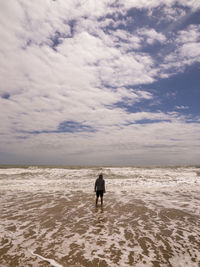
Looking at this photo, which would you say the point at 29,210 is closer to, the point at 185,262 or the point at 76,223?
the point at 76,223

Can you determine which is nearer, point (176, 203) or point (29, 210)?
point (29, 210)

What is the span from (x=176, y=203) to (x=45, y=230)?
9.49 m

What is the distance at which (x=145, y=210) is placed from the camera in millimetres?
11242

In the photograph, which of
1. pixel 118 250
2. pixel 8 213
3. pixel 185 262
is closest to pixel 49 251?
pixel 118 250

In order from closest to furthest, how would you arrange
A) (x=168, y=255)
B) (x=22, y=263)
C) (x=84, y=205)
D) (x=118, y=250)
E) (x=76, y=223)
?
(x=22, y=263)
(x=168, y=255)
(x=118, y=250)
(x=76, y=223)
(x=84, y=205)

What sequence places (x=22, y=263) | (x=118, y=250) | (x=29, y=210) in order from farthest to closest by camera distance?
1. (x=29, y=210)
2. (x=118, y=250)
3. (x=22, y=263)

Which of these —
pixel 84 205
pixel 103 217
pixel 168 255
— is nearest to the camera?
pixel 168 255

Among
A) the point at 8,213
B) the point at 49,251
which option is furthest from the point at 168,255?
the point at 8,213

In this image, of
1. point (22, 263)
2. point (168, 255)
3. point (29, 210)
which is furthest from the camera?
point (29, 210)

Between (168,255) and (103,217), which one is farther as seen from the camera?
(103,217)

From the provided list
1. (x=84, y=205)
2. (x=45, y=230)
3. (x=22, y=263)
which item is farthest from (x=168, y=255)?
(x=84, y=205)

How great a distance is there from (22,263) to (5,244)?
1723mm

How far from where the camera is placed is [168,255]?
578cm

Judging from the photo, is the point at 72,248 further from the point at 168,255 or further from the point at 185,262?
the point at 185,262
